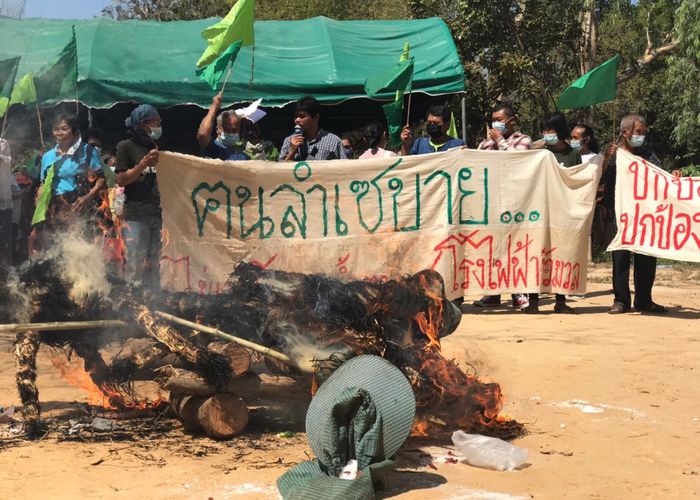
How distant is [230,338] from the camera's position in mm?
5480

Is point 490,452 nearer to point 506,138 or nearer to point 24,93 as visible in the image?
point 24,93

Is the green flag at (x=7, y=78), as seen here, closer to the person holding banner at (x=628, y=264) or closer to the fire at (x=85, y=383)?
the fire at (x=85, y=383)

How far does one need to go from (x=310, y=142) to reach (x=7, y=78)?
9.41ft

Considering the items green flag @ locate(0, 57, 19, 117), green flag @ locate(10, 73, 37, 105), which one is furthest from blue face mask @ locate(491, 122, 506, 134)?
green flag @ locate(0, 57, 19, 117)

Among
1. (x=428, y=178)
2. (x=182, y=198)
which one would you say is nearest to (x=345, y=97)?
(x=428, y=178)

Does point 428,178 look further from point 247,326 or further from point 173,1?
point 173,1

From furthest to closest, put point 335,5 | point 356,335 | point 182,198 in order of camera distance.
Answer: point 335,5 → point 182,198 → point 356,335

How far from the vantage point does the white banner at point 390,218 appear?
29.7 ft

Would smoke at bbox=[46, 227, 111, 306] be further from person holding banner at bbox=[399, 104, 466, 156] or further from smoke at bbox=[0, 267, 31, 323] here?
person holding banner at bbox=[399, 104, 466, 156]

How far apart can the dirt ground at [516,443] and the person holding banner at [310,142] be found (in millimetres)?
2438

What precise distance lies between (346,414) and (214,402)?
3.78 feet

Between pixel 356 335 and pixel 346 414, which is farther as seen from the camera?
pixel 356 335

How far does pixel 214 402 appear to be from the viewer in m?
5.54

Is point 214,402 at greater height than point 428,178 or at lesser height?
lesser
